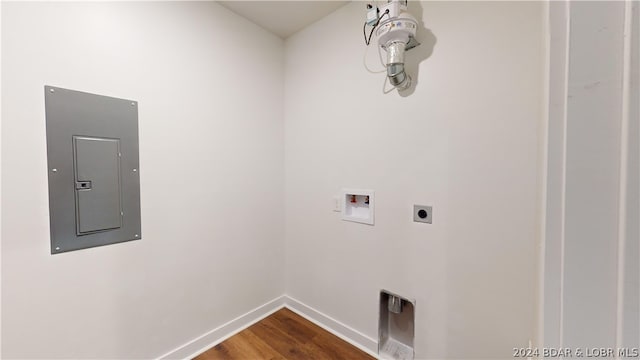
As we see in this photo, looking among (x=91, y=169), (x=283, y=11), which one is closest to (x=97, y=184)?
(x=91, y=169)

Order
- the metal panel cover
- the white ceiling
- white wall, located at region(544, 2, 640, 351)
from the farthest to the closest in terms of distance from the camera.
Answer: the white ceiling, the metal panel cover, white wall, located at region(544, 2, 640, 351)

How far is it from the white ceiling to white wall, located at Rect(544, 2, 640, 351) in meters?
1.74

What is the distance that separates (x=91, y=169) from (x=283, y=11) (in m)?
1.59

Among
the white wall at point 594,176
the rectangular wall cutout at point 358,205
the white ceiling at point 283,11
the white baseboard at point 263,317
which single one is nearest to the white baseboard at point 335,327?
the white baseboard at point 263,317

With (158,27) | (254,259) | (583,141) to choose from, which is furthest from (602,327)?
(158,27)

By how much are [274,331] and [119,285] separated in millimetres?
1076

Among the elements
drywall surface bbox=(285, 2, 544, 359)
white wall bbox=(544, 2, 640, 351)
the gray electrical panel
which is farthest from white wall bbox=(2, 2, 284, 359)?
white wall bbox=(544, 2, 640, 351)

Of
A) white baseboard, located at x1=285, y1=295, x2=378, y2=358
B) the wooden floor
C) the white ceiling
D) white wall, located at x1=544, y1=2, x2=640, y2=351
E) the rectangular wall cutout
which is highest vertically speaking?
the white ceiling

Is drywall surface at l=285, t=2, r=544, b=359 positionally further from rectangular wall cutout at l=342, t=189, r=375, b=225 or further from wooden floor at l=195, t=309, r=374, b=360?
wooden floor at l=195, t=309, r=374, b=360

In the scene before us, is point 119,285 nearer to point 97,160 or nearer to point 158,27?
point 97,160

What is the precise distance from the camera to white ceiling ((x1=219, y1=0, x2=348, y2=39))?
1672 mm

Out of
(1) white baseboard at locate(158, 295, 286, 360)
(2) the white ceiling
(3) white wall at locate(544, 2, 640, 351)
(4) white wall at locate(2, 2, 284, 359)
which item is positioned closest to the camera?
(3) white wall at locate(544, 2, 640, 351)

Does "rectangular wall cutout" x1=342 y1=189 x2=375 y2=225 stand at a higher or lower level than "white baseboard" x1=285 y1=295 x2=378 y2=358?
higher

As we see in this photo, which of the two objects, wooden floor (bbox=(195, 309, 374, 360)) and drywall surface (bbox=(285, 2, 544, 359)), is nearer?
drywall surface (bbox=(285, 2, 544, 359))
